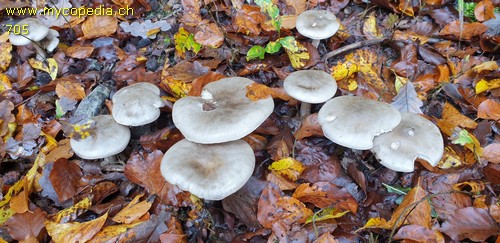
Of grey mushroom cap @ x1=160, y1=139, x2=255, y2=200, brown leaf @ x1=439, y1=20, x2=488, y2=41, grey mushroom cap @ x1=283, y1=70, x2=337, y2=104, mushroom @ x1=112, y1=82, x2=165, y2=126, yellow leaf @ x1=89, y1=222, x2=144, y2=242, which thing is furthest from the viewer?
brown leaf @ x1=439, y1=20, x2=488, y2=41

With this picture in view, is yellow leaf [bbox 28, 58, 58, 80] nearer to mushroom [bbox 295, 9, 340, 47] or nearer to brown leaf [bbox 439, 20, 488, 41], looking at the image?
mushroom [bbox 295, 9, 340, 47]

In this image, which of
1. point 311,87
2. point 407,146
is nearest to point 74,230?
point 311,87

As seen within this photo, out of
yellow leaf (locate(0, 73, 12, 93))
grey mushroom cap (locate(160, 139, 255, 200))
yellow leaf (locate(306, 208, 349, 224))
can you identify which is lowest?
yellow leaf (locate(306, 208, 349, 224))

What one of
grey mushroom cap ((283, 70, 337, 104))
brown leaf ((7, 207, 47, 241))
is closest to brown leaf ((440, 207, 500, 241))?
grey mushroom cap ((283, 70, 337, 104))

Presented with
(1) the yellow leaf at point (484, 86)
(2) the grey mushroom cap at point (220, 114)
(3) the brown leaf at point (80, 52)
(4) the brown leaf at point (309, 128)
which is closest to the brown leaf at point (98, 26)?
(3) the brown leaf at point (80, 52)

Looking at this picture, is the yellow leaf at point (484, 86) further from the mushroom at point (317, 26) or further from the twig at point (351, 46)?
the mushroom at point (317, 26)
